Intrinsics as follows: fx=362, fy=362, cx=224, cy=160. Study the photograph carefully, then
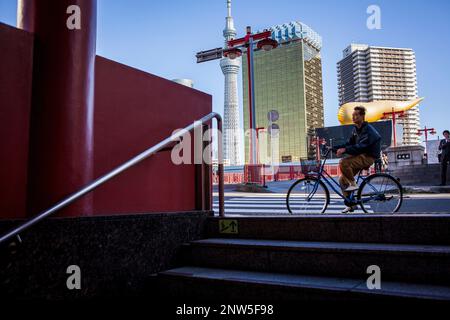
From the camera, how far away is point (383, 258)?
2934 mm

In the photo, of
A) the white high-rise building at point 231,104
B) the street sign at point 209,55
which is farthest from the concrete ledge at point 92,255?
the white high-rise building at point 231,104

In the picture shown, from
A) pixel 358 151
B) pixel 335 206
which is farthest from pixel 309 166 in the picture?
pixel 335 206

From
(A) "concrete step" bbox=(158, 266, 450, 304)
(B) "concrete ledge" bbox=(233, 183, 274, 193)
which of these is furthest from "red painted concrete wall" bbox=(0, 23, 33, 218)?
(B) "concrete ledge" bbox=(233, 183, 274, 193)

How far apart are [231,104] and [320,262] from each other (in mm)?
160806

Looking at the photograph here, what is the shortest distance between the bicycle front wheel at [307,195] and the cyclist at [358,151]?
0.43 meters

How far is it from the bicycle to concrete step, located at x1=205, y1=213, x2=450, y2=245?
2229 millimetres

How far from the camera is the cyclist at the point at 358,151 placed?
18.6ft

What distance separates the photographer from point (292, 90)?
388ft

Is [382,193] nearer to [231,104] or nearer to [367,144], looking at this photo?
[367,144]

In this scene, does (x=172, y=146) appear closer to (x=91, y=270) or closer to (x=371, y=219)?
(x=91, y=270)

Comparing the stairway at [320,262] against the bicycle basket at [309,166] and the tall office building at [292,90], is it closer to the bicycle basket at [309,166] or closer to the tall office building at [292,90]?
the bicycle basket at [309,166]

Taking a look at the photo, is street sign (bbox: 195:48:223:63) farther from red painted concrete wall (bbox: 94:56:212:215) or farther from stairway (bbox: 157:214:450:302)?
stairway (bbox: 157:214:450:302)

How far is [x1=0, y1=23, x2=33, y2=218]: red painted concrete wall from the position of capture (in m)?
2.91
